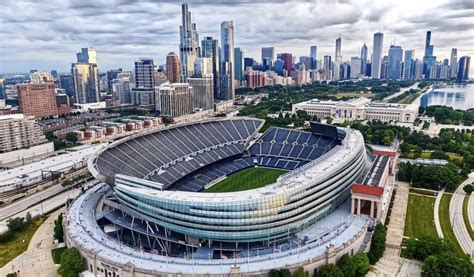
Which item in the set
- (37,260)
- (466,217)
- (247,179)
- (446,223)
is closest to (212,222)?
(37,260)

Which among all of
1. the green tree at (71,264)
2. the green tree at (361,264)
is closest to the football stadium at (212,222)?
the green tree at (71,264)

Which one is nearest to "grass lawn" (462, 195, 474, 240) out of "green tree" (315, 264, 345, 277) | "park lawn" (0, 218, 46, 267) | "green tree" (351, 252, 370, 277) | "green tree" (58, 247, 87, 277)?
"green tree" (351, 252, 370, 277)

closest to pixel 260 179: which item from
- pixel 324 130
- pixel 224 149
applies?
pixel 224 149

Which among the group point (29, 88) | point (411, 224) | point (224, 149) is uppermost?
point (29, 88)

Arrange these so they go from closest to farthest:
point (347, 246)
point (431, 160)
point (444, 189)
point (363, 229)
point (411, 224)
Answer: point (347, 246) < point (363, 229) < point (411, 224) < point (444, 189) < point (431, 160)

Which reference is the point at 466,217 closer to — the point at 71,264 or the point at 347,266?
the point at 347,266

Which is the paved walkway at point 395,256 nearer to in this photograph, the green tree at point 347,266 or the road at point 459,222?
the green tree at point 347,266

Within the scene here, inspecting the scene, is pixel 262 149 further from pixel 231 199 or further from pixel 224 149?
pixel 231 199

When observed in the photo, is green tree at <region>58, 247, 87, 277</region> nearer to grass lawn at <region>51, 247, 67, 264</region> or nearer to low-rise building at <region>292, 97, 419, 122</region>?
grass lawn at <region>51, 247, 67, 264</region>
